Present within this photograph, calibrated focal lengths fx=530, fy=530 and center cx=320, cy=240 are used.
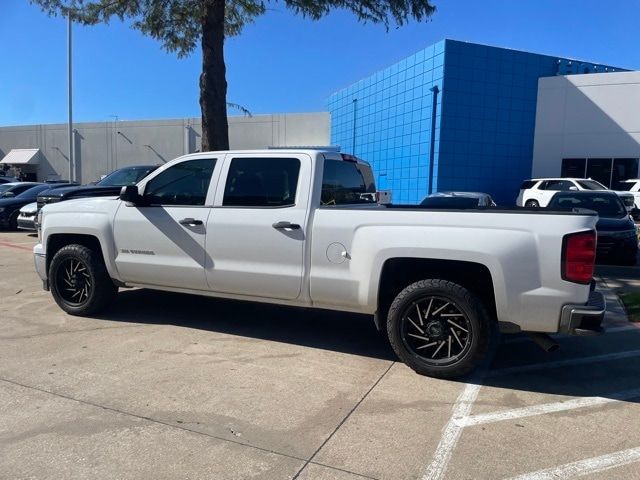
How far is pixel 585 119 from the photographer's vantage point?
2611cm

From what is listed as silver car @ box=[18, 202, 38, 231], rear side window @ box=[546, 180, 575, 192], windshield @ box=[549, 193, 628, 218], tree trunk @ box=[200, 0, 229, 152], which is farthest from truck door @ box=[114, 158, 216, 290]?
rear side window @ box=[546, 180, 575, 192]

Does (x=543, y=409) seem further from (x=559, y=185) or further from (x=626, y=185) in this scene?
(x=626, y=185)

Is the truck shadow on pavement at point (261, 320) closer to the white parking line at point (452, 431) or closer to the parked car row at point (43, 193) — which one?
the white parking line at point (452, 431)

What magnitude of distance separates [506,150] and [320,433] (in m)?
25.2

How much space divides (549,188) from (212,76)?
16.6m

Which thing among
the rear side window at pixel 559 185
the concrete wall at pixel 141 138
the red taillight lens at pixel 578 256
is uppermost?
the concrete wall at pixel 141 138

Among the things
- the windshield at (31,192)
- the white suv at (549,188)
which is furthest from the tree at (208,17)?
the white suv at (549,188)

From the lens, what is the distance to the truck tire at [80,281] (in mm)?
6057

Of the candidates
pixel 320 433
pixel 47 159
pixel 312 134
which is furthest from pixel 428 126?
pixel 47 159

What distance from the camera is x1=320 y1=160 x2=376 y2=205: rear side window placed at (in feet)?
17.1

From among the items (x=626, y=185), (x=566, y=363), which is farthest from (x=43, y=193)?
(x=626, y=185)

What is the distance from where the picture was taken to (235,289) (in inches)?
208

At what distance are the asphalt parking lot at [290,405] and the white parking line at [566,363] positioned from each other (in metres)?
0.02

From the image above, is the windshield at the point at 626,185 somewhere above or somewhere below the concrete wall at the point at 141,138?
below
